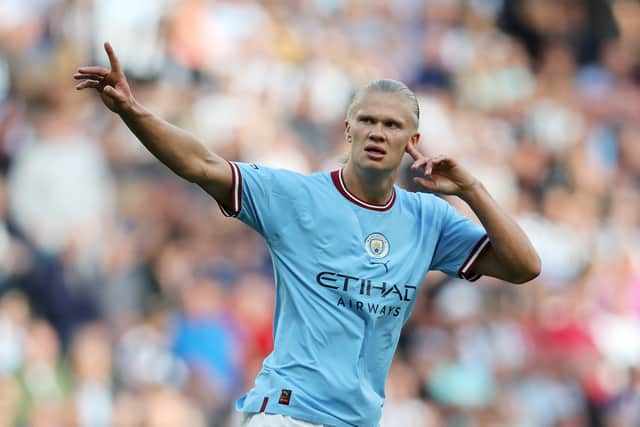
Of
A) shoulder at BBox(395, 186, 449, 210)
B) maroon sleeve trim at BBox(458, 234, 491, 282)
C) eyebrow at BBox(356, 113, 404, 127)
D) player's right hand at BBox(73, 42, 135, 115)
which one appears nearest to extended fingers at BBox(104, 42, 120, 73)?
player's right hand at BBox(73, 42, 135, 115)

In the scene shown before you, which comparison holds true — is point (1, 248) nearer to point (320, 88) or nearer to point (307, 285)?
point (320, 88)

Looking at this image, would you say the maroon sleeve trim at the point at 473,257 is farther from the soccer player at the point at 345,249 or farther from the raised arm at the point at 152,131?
the raised arm at the point at 152,131

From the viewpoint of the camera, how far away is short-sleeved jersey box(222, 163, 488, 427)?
16.4 ft

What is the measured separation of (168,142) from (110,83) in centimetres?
32

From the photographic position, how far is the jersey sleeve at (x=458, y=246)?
550 cm

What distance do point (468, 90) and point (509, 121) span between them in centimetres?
59

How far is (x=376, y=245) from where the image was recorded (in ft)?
17.1

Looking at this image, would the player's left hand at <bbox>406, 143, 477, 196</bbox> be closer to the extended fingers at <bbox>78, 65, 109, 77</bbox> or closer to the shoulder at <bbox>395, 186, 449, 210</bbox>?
the shoulder at <bbox>395, 186, 449, 210</bbox>

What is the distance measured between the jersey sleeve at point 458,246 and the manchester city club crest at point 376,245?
38cm

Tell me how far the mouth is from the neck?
0.08 m

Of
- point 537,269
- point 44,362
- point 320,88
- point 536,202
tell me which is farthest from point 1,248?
point 537,269

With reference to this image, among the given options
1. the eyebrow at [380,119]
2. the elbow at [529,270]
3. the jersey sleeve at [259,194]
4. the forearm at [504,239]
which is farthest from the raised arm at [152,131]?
the elbow at [529,270]

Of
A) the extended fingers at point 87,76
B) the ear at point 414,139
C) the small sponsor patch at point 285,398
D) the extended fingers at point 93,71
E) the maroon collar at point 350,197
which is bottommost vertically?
the small sponsor patch at point 285,398

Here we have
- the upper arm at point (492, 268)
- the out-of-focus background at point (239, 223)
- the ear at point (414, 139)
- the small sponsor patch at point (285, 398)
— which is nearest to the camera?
the small sponsor patch at point (285, 398)
